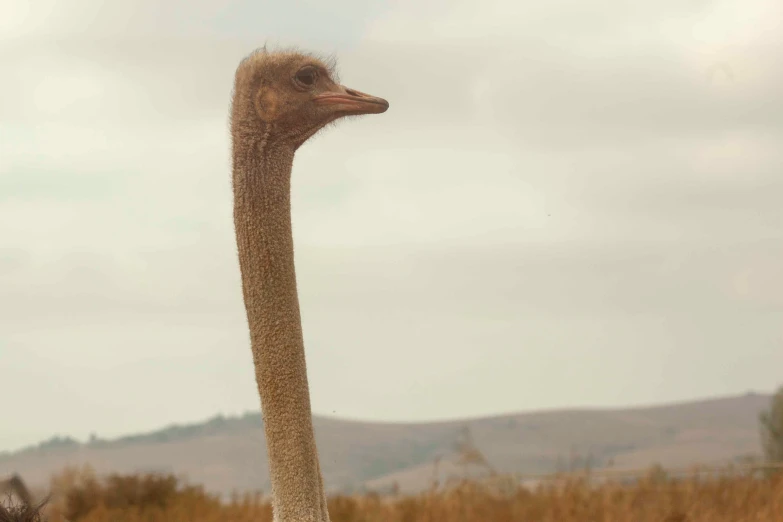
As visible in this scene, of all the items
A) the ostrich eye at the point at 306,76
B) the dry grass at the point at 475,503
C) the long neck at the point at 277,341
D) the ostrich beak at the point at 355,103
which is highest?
the ostrich eye at the point at 306,76

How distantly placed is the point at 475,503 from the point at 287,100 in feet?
10.2

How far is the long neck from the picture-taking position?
3.40 m

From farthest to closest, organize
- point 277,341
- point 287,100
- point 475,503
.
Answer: point 475,503 < point 287,100 < point 277,341

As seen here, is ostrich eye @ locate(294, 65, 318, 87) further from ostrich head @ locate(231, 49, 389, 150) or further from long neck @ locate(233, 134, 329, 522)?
long neck @ locate(233, 134, 329, 522)

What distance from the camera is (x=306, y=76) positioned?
3.56m

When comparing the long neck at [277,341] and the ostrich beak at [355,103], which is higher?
the ostrich beak at [355,103]

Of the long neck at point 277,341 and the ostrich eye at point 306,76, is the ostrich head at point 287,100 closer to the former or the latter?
the ostrich eye at point 306,76

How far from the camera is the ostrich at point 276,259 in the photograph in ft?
11.2

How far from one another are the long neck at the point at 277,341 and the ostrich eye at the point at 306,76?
274 millimetres

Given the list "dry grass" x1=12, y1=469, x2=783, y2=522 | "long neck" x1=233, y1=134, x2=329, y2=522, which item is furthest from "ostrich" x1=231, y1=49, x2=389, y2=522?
"dry grass" x1=12, y1=469, x2=783, y2=522

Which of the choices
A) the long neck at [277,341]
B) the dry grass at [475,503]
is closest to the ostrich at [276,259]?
the long neck at [277,341]

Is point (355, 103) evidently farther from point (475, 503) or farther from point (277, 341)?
point (475, 503)

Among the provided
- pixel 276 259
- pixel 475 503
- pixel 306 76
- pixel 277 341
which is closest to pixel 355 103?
pixel 306 76

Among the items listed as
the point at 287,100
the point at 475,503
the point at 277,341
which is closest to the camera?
the point at 277,341
